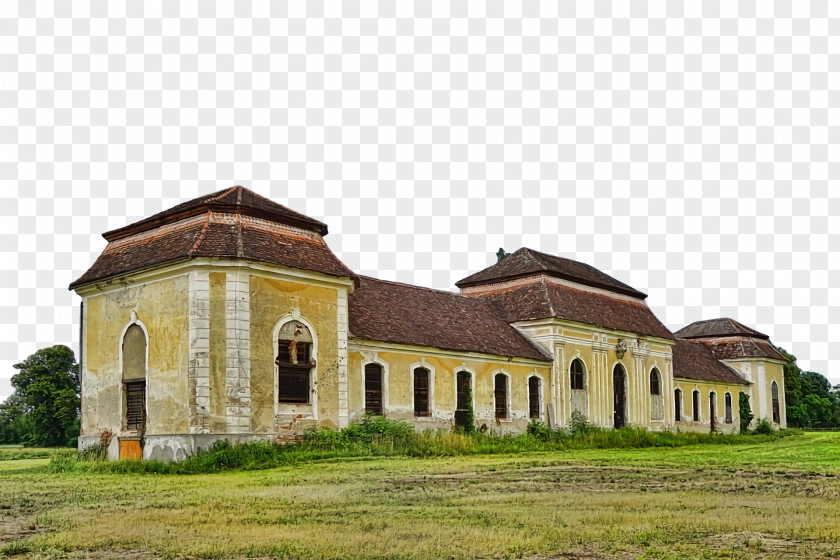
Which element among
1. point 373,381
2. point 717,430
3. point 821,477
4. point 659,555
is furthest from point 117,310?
point 717,430

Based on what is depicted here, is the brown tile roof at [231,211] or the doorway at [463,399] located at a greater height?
the brown tile roof at [231,211]

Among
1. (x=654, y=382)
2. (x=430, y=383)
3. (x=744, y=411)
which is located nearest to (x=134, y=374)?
(x=430, y=383)

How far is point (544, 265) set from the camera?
36250mm

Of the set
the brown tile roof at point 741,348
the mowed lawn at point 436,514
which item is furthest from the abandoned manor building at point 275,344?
the brown tile roof at point 741,348

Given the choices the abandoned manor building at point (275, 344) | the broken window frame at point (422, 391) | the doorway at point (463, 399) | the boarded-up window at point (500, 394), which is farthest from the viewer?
the boarded-up window at point (500, 394)

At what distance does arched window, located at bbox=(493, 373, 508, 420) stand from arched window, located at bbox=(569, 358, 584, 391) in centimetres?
395

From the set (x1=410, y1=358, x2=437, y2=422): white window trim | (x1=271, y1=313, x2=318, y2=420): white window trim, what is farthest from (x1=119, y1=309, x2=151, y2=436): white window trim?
(x1=410, y1=358, x2=437, y2=422): white window trim

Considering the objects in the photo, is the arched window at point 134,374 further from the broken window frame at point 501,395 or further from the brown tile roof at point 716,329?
the brown tile roof at point 716,329

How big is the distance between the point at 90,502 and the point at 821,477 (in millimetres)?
11995

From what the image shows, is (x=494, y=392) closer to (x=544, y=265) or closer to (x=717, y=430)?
(x=544, y=265)

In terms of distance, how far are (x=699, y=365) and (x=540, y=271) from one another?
18.5 m

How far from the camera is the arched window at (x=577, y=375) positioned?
3528 cm

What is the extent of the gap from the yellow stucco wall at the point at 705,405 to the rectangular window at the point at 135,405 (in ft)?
92.7

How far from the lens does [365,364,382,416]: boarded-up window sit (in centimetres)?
2714
